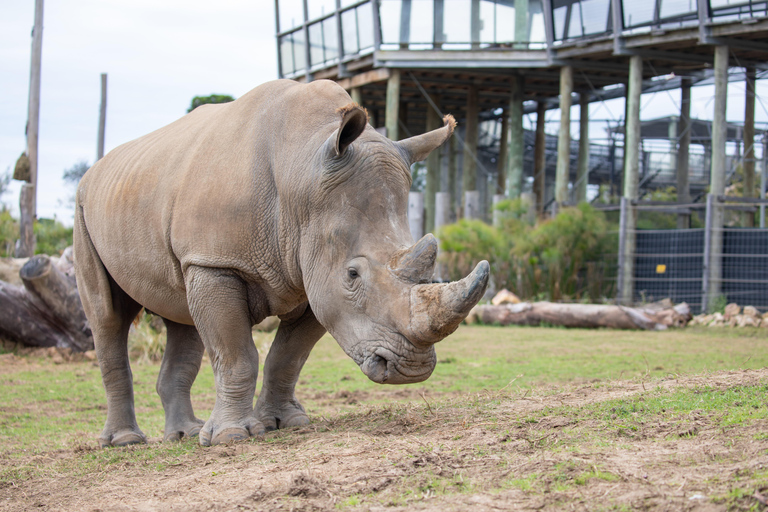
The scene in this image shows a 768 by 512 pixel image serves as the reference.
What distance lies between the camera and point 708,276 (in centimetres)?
1582

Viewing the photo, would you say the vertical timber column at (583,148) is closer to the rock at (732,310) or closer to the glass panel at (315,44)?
the rock at (732,310)

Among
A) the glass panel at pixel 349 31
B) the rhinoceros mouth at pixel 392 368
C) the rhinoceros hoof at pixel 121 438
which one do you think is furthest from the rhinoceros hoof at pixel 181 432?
the glass panel at pixel 349 31

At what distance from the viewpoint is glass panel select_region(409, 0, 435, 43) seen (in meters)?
19.8

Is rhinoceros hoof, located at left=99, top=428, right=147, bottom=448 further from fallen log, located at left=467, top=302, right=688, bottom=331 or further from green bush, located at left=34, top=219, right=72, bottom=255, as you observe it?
green bush, located at left=34, top=219, right=72, bottom=255

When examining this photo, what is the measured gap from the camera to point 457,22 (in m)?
19.8

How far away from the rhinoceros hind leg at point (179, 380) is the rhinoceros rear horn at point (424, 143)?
7.66 feet

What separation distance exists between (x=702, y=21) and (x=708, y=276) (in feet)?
16.6

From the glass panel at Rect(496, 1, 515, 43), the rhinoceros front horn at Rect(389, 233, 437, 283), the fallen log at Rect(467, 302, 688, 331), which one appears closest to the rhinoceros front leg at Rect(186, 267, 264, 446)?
the rhinoceros front horn at Rect(389, 233, 437, 283)

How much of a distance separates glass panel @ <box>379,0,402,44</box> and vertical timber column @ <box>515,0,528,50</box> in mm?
2877

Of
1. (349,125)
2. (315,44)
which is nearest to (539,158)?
(315,44)

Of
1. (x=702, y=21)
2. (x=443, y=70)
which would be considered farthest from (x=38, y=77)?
(x=702, y=21)

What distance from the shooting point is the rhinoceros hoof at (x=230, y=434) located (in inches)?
187

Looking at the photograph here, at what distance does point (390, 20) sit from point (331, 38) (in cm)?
241

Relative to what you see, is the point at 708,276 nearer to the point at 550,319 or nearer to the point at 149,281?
the point at 550,319
